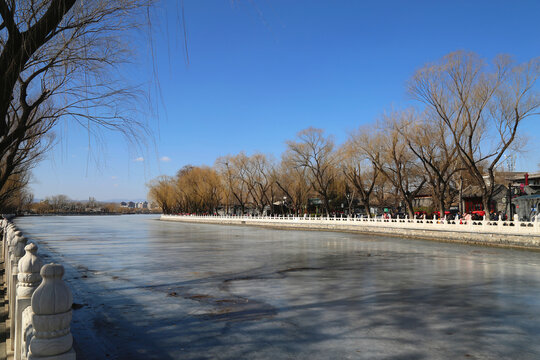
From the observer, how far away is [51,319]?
8.04ft

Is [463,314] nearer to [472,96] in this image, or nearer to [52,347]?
[52,347]

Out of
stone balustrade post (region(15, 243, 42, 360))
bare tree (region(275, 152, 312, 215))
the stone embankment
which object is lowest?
the stone embankment

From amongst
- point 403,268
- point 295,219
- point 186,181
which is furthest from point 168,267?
point 186,181

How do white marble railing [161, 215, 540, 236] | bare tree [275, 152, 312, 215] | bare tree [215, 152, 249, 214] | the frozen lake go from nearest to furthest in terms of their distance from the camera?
the frozen lake < white marble railing [161, 215, 540, 236] < bare tree [275, 152, 312, 215] < bare tree [215, 152, 249, 214]

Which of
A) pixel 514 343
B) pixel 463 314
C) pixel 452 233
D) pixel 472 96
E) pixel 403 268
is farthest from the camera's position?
pixel 472 96

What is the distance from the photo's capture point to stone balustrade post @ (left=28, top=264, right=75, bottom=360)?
2.43m

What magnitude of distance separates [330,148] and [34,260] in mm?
43657

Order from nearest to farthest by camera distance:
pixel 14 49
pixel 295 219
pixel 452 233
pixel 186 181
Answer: pixel 14 49
pixel 452 233
pixel 295 219
pixel 186 181

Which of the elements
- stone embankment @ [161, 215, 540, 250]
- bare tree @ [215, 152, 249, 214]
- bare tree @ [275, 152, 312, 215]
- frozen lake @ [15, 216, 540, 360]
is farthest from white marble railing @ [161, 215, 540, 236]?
bare tree @ [215, 152, 249, 214]

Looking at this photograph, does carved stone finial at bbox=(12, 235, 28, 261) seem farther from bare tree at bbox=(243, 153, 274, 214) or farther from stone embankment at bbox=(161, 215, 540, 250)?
bare tree at bbox=(243, 153, 274, 214)

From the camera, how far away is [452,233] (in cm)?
2431

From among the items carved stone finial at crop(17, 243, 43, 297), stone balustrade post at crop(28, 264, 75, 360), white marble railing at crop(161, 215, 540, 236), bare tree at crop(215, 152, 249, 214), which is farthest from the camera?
bare tree at crop(215, 152, 249, 214)

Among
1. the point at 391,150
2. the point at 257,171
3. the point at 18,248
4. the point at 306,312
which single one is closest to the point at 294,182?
the point at 257,171

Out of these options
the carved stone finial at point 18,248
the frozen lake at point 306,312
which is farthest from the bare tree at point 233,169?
the carved stone finial at point 18,248
